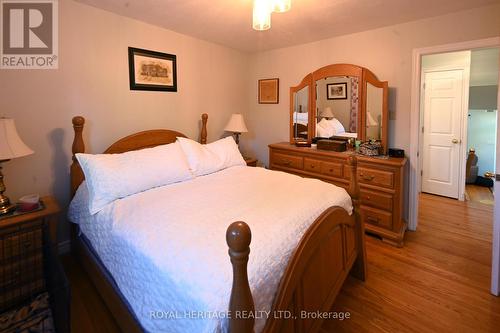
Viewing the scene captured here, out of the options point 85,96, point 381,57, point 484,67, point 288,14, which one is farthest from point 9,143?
point 484,67

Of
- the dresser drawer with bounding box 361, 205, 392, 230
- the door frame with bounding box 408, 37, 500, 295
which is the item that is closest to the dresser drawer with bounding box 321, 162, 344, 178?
the dresser drawer with bounding box 361, 205, 392, 230

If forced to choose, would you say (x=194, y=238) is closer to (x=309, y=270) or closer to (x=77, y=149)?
(x=309, y=270)

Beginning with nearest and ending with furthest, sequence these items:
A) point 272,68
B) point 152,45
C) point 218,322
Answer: point 218,322 < point 152,45 < point 272,68

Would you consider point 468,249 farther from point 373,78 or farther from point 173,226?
point 173,226

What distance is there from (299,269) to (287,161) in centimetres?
228

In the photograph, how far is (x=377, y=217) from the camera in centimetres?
275

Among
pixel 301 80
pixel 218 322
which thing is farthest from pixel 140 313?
pixel 301 80

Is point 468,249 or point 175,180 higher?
point 175,180

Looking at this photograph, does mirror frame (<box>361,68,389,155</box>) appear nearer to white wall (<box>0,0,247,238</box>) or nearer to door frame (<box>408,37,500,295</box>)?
door frame (<box>408,37,500,295</box>)

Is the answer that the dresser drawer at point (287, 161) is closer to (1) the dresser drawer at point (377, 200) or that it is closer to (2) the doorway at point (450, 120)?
(1) the dresser drawer at point (377, 200)

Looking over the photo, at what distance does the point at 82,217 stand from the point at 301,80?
300 centimetres

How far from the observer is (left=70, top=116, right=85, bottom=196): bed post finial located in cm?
223

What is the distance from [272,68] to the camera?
12.9 ft

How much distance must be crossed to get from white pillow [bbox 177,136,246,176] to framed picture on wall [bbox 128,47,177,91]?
75cm
